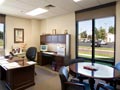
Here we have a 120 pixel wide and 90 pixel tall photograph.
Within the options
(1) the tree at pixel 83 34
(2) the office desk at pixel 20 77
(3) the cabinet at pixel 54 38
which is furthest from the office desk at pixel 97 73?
(3) the cabinet at pixel 54 38

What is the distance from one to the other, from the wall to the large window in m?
0.27

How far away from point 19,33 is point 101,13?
4.22m

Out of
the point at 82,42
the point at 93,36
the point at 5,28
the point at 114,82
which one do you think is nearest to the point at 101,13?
the point at 93,36

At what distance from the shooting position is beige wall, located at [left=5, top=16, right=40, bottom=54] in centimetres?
544

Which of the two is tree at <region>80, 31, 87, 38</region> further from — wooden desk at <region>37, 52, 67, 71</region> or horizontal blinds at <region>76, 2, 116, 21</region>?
wooden desk at <region>37, 52, 67, 71</region>

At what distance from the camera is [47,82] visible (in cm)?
360

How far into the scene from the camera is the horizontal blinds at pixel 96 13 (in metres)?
3.61

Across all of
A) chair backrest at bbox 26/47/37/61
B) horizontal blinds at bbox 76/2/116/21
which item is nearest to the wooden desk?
chair backrest at bbox 26/47/37/61

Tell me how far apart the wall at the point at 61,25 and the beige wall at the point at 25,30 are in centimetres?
51

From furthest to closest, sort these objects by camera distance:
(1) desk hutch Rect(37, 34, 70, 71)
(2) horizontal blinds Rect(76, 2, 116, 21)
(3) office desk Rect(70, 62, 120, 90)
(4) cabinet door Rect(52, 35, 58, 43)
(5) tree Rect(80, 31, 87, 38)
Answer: (4) cabinet door Rect(52, 35, 58, 43) < (1) desk hutch Rect(37, 34, 70, 71) < (5) tree Rect(80, 31, 87, 38) < (2) horizontal blinds Rect(76, 2, 116, 21) < (3) office desk Rect(70, 62, 120, 90)

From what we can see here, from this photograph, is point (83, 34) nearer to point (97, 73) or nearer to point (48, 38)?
point (48, 38)

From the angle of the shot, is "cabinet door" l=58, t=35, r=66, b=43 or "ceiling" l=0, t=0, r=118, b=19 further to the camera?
"cabinet door" l=58, t=35, r=66, b=43

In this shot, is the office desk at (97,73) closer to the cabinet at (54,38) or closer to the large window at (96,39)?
the large window at (96,39)

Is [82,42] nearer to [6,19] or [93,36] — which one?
[93,36]
